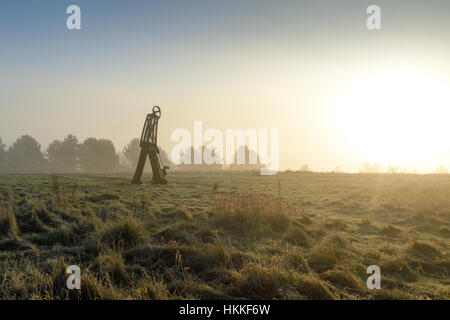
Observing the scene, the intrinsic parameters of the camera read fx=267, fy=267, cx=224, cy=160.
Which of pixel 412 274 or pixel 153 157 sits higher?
pixel 153 157

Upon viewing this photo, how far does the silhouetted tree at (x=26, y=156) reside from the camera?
78812 mm

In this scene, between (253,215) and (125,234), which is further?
(253,215)

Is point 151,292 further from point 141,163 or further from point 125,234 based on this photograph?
point 141,163

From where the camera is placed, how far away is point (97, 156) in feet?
254

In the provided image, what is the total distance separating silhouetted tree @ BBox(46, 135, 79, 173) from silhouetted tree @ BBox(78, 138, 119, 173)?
2559mm

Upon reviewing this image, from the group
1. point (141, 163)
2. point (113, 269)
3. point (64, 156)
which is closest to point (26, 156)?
point (64, 156)

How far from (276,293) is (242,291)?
0.54 m

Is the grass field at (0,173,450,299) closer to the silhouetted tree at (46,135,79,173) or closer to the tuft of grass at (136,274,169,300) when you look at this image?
the tuft of grass at (136,274,169,300)

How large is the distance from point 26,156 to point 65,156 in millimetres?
11415
